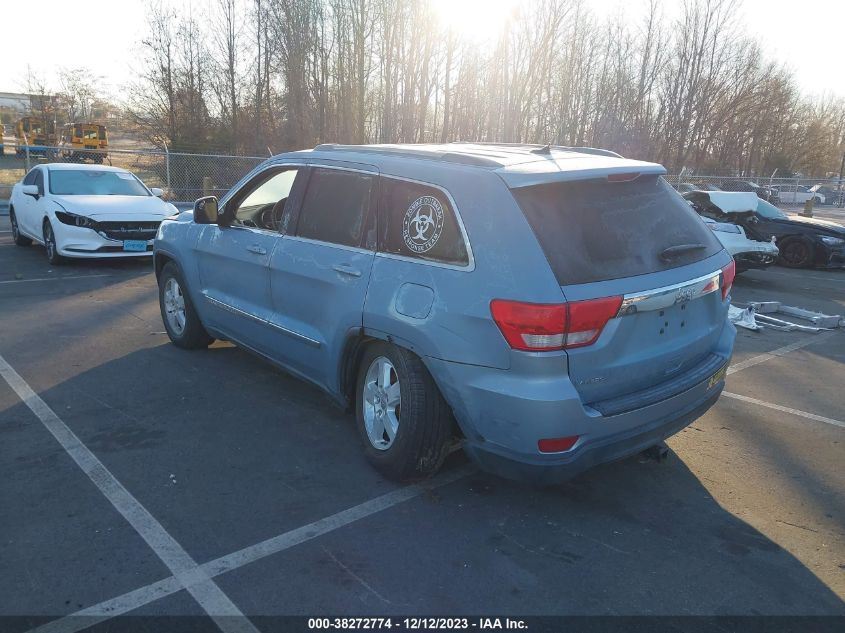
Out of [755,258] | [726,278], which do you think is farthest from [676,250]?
[755,258]

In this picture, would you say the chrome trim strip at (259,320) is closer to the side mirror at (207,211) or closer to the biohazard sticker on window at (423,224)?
the side mirror at (207,211)

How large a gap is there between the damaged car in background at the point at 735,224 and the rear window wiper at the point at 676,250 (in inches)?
303

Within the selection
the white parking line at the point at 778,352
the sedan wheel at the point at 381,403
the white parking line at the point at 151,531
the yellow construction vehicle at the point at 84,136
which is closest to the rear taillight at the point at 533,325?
the sedan wheel at the point at 381,403

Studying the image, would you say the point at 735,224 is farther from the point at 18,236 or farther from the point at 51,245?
the point at 18,236

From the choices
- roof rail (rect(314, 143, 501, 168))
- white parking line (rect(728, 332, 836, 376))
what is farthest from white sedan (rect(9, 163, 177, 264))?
white parking line (rect(728, 332, 836, 376))

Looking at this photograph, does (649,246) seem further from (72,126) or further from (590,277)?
(72,126)

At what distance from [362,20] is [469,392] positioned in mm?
27476

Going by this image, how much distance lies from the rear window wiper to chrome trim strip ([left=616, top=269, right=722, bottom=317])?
155 millimetres

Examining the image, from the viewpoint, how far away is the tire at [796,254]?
13586 mm

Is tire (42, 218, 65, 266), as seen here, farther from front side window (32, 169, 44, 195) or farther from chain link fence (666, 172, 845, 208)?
chain link fence (666, 172, 845, 208)

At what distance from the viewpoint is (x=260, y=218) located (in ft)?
16.2

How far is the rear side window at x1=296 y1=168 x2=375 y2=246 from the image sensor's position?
4.01m

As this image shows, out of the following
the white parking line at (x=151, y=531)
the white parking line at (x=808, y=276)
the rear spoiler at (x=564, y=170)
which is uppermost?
the rear spoiler at (x=564, y=170)

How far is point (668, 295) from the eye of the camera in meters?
3.37
